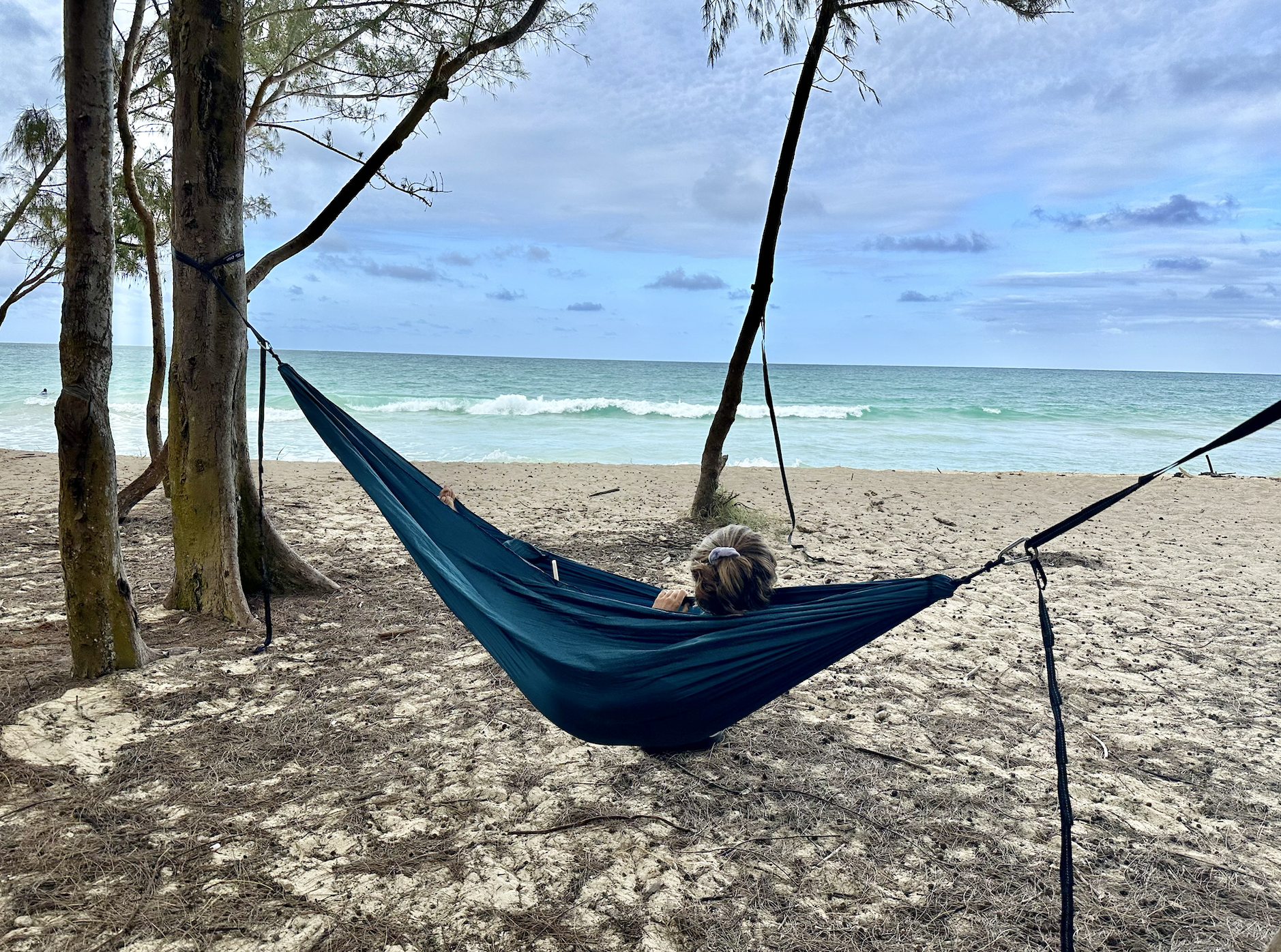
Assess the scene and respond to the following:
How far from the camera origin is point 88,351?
6.92 feet

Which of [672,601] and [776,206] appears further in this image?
[776,206]

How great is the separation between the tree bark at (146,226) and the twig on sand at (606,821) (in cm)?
317

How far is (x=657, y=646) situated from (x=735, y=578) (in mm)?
249

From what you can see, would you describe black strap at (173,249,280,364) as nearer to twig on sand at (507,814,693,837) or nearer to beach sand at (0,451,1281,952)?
beach sand at (0,451,1281,952)

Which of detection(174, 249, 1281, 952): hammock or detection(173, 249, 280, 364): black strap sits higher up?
detection(173, 249, 280, 364): black strap

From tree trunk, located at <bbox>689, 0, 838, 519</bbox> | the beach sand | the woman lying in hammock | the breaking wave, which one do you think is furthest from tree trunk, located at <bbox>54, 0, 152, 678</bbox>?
the breaking wave

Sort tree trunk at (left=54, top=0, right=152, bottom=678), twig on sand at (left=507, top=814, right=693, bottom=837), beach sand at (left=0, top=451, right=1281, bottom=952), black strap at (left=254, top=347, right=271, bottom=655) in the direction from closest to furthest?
beach sand at (left=0, top=451, right=1281, bottom=952), twig on sand at (left=507, top=814, right=693, bottom=837), tree trunk at (left=54, top=0, right=152, bottom=678), black strap at (left=254, top=347, right=271, bottom=655)

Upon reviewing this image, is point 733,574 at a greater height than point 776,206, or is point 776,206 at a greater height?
point 776,206

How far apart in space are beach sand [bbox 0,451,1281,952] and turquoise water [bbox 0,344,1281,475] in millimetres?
7175

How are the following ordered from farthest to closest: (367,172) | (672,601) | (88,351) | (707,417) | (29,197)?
1. (707,417)
2. (29,197)
3. (367,172)
4. (88,351)
5. (672,601)

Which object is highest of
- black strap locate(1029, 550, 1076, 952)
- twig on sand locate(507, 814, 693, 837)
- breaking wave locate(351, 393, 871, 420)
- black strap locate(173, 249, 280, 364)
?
black strap locate(173, 249, 280, 364)

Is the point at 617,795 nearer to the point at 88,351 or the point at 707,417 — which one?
the point at 88,351

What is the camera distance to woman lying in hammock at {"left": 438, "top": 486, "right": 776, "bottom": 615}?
5.78 ft

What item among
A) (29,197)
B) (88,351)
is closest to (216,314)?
(88,351)
